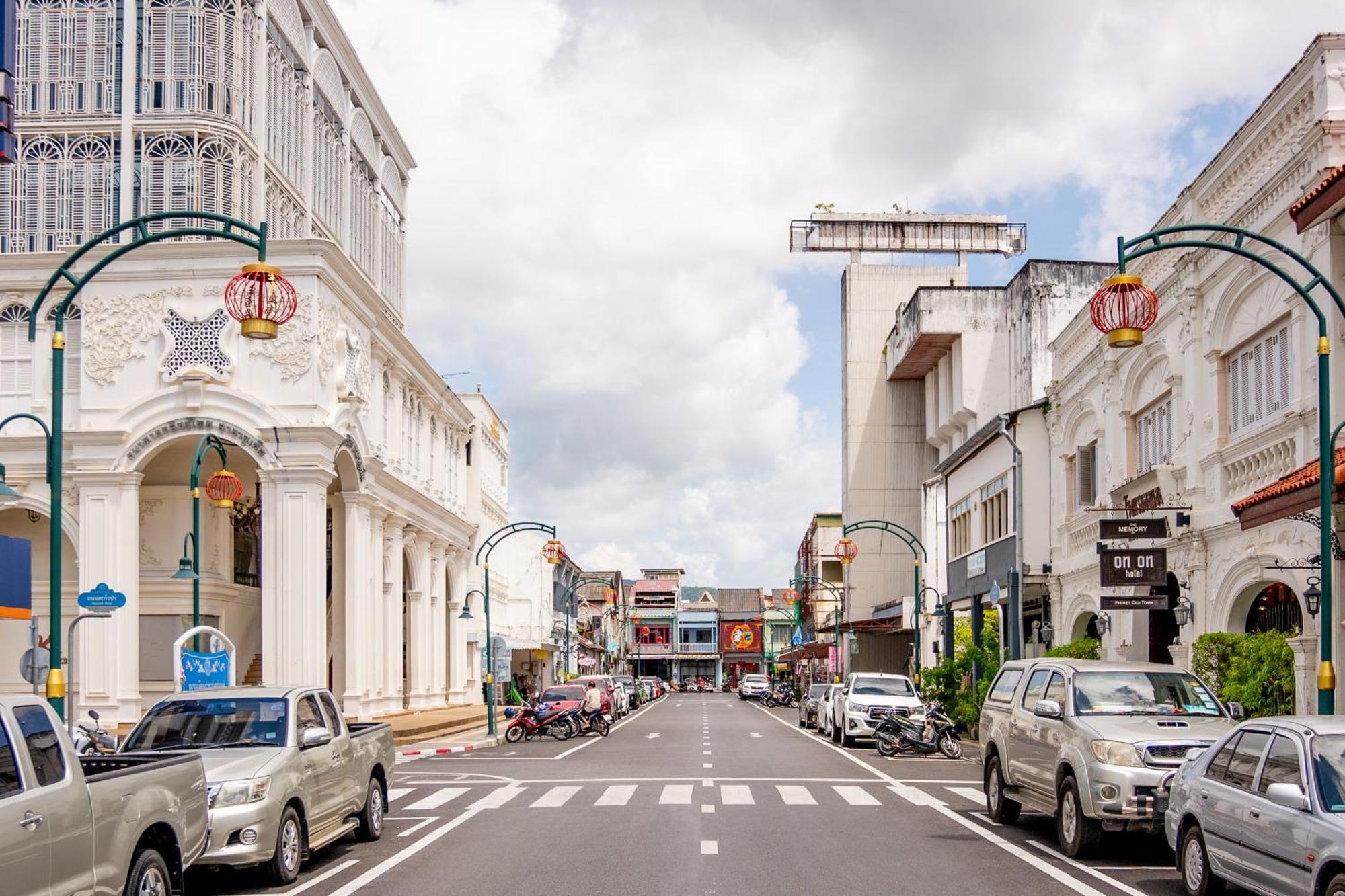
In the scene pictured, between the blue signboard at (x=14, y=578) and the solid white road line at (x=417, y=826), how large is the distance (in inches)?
285

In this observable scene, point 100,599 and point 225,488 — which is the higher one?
point 225,488

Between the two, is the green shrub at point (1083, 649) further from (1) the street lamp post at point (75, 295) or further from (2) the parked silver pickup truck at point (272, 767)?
(1) the street lamp post at point (75, 295)

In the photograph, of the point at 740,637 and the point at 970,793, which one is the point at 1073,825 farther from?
the point at 740,637

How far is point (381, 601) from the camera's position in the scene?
48.0 metres

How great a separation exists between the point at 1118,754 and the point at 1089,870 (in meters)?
1.12

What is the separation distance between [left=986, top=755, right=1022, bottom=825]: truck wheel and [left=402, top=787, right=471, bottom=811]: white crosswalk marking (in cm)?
768

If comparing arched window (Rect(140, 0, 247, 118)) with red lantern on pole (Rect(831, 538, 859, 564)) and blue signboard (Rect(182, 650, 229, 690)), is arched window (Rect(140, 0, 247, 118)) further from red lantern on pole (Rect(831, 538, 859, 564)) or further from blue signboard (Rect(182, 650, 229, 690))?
red lantern on pole (Rect(831, 538, 859, 564))

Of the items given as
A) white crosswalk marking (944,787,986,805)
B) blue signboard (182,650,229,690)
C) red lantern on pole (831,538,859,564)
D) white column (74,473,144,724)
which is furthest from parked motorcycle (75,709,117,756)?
red lantern on pole (831,538,859,564)

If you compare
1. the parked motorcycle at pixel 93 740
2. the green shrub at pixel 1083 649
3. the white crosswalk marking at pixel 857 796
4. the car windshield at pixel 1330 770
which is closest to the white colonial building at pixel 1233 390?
the green shrub at pixel 1083 649

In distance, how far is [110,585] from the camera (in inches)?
1527

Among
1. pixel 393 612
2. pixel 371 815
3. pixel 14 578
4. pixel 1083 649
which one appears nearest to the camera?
pixel 371 815

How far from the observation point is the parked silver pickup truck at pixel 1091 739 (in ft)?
44.7

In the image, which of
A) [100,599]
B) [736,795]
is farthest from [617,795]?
[100,599]

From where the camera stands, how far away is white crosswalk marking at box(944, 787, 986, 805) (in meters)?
20.6
